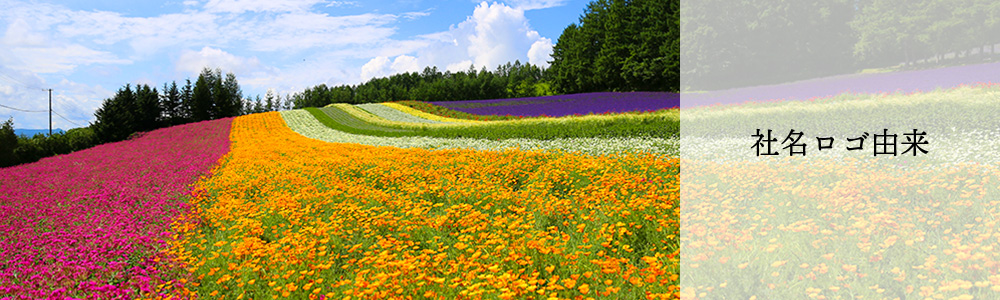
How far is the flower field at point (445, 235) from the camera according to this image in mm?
4000

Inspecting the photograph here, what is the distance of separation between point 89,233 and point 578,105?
1108 inches

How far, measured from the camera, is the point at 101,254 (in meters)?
5.66

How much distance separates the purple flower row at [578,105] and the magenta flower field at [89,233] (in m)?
19.7

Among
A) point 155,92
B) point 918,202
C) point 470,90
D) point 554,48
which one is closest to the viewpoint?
point 918,202

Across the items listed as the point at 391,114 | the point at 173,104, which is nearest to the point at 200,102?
the point at 173,104

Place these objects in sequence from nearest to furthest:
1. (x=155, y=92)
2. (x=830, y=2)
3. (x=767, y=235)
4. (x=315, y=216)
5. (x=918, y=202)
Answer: (x=767, y=235), (x=918, y=202), (x=315, y=216), (x=830, y=2), (x=155, y=92)

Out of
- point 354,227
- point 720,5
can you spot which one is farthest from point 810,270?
point 720,5

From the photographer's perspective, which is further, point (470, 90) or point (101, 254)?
point (470, 90)

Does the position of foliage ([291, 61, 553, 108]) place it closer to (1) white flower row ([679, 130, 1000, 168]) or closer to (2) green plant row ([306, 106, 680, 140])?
(2) green plant row ([306, 106, 680, 140])

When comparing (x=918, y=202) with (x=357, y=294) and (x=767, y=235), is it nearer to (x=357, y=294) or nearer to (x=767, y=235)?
(x=767, y=235)

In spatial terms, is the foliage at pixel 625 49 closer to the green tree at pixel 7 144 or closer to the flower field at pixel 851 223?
the flower field at pixel 851 223

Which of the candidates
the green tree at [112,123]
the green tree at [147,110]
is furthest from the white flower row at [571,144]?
the green tree at [147,110]

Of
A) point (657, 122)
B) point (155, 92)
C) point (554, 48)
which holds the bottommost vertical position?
point (657, 122)

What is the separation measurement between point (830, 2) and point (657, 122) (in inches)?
1230
